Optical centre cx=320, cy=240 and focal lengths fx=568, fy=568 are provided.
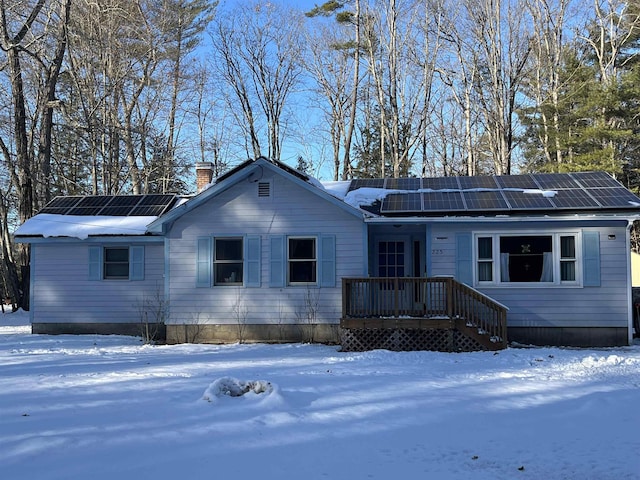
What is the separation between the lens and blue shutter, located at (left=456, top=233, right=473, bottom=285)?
13398mm

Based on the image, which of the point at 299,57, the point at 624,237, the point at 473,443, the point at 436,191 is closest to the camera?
→ the point at 473,443

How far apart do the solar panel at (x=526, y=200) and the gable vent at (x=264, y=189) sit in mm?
5800

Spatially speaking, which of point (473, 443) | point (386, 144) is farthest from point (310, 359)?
point (386, 144)

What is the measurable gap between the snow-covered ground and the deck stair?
1284 millimetres

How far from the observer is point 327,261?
13.6 metres

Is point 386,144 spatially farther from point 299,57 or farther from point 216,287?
point 216,287

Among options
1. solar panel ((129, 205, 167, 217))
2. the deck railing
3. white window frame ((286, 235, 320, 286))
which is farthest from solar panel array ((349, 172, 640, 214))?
solar panel ((129, 205, 167, 217))

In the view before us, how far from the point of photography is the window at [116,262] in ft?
51.1

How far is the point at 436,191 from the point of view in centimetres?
1499

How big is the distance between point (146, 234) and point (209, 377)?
7049 millimetres

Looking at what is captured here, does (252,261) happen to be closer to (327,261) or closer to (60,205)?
(327,261)

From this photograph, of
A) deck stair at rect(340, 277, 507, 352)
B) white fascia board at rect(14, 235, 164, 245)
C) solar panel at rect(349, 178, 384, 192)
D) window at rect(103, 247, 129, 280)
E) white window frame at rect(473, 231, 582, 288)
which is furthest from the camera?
solar panel at rect(349, 178, 384, 192)

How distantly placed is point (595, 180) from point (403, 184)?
196 inches

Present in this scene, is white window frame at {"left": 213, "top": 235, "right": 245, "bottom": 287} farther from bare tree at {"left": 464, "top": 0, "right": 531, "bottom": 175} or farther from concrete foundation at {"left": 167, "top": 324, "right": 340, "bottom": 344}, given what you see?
bare tree at {"left": 464, "top": 0, "right": 531, "bottom": 175}
